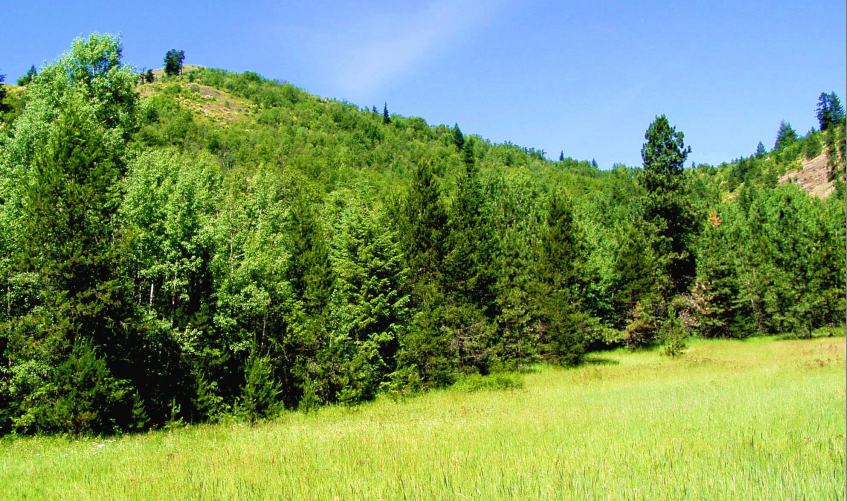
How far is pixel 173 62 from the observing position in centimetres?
16475

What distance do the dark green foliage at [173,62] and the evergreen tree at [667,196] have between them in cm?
16716

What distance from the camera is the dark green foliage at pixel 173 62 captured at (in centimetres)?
16412

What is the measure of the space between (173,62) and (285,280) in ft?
572

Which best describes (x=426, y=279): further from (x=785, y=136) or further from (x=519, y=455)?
(x=785, y=136)

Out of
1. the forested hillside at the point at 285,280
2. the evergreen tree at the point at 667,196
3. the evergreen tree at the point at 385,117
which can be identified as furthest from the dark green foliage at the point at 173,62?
the evergreen tree at the point at 667,196

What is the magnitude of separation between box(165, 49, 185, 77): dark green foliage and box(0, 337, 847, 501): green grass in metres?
182

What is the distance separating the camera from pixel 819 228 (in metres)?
32.8

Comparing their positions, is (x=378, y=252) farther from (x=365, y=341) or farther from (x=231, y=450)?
(x=231, y=450)

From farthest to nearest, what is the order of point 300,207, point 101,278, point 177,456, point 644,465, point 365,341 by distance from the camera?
1. point 300,207
2. point 365,341
3. point 101,278
4. point 177,456
5. point 644,465

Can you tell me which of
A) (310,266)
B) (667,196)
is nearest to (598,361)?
(667,196)

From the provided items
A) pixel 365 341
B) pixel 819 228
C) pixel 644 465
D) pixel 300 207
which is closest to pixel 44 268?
pixel 365 341

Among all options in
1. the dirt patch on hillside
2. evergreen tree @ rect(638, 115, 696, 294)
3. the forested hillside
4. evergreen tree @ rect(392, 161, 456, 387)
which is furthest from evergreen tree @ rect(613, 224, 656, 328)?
the dirt patch on hillside

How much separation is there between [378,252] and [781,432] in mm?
18049

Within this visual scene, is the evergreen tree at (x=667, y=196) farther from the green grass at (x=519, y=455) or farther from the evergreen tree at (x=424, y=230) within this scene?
the green grass at (x=519, y=455)
